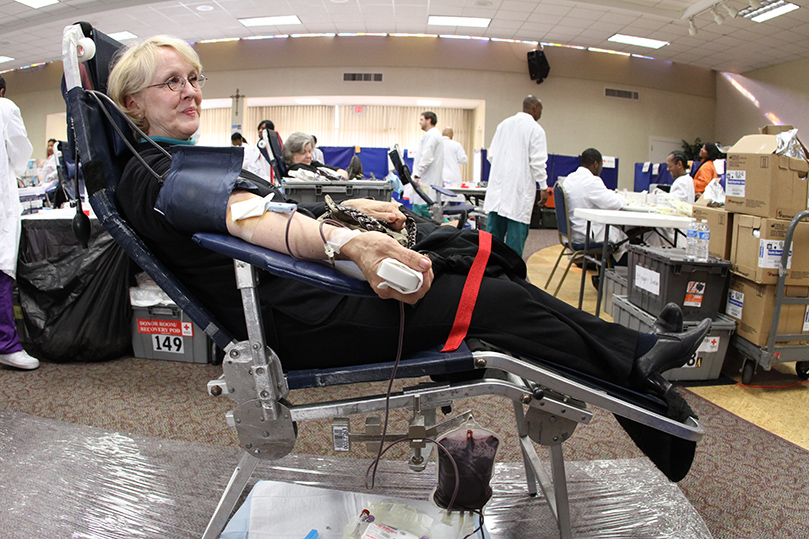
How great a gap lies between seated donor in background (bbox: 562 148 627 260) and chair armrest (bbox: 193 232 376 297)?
2985 mm

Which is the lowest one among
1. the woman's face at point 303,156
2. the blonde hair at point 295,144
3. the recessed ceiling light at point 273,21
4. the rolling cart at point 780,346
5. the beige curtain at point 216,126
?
the rolling cart at point 780,346

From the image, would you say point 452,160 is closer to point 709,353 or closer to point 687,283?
point 687,283

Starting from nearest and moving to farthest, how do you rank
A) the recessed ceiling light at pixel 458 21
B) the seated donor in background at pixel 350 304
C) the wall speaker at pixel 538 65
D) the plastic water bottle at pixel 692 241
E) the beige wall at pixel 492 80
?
the seated donor in background at pixel 350 304
the plastic water bottle at pixel 692 241
the recessed ceiling light at pixel 458 21
the wall speaker at pixel 538 65
the beige wall at pixel 492 80

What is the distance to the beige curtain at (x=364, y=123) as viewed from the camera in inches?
476

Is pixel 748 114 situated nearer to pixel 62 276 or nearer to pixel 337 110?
pixel 337 110

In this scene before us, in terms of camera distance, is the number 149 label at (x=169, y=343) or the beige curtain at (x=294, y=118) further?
the beige curtain at (x=294, y=118)

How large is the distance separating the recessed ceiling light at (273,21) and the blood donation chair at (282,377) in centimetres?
945

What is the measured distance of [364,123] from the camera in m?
12.2

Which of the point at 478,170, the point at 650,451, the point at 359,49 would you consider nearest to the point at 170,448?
the point at 650,451

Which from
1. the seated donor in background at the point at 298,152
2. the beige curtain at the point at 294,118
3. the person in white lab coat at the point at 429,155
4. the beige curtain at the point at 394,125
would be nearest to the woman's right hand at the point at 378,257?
the seated donor in background at the point at 298,152

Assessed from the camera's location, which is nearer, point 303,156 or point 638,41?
point 303,156

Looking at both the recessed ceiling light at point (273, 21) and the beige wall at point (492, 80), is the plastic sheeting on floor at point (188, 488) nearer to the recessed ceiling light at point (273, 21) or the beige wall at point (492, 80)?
the recessed ceiling light at point (273, 21)

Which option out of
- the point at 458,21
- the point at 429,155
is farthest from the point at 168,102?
the point at 458,21

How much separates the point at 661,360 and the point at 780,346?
1.62 meters
